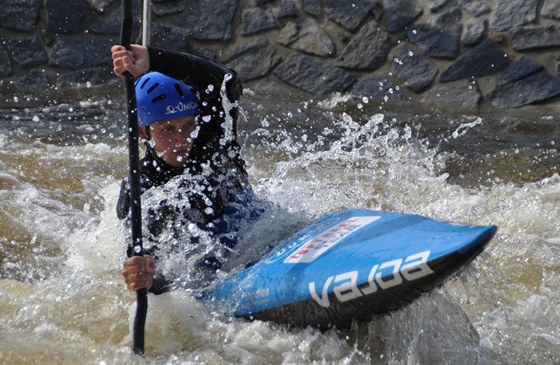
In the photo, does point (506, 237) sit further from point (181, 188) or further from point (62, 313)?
point (62, 313)

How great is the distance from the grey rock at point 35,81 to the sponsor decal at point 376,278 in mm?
4789

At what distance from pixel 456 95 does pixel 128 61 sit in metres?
3.86

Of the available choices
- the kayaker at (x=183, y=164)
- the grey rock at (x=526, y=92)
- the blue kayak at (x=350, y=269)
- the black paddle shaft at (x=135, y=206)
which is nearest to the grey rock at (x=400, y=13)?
the grey rock at (x=526, y=92)

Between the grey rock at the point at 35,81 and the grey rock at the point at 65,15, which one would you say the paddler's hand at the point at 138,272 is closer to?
the grey rock at the point at 35,81

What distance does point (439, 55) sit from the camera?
6.64m

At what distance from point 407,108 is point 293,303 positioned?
376 cm

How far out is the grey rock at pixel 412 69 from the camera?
668 cm

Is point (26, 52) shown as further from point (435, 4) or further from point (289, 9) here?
point (435, 4)

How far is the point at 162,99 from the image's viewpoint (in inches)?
138

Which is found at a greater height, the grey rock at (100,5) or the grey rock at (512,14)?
the grey rock at (512,14)

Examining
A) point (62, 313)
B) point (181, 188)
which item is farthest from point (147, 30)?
point (62, 313)

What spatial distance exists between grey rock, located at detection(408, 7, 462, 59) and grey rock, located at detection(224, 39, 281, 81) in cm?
106

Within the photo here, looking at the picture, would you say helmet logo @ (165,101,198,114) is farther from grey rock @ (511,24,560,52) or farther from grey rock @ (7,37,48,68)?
grey rock @ (7,37,48,68)

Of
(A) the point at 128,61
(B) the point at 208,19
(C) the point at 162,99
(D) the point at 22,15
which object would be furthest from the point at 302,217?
(D) the point at 22,15
